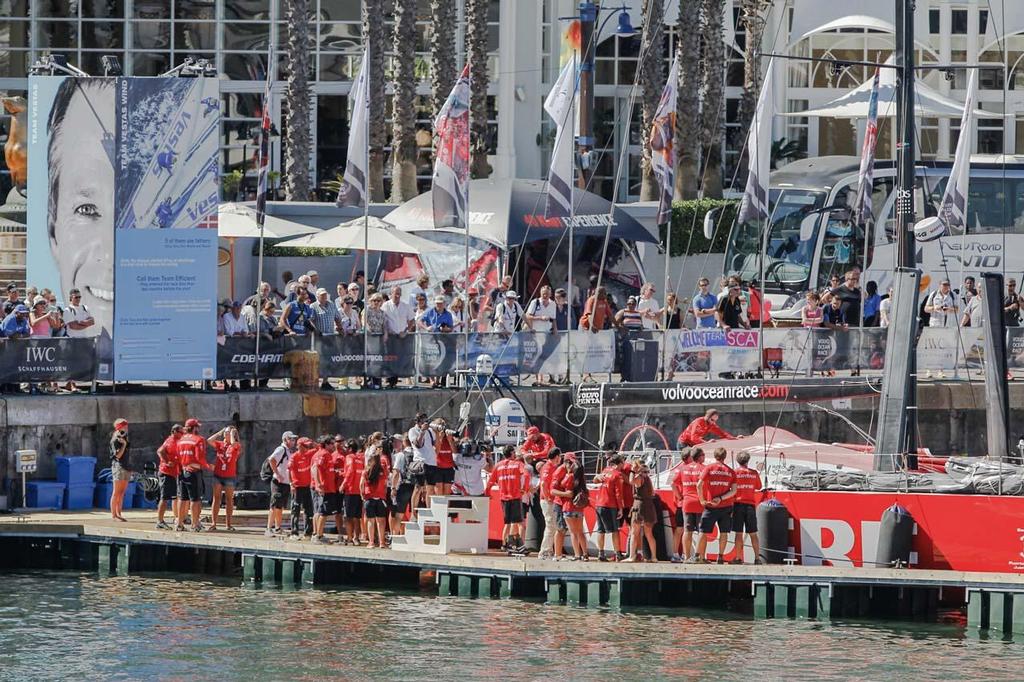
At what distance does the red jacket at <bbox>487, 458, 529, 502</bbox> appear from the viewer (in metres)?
26.4

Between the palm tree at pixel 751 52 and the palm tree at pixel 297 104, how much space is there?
33.9 feet

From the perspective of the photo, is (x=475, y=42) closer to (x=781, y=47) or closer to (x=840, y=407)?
(x=781, y=47)

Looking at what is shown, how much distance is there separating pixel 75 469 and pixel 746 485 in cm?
1018

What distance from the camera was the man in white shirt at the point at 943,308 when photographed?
120 feet

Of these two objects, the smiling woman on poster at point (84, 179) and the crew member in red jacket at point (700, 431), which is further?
the smiling woman on poster at point (84, 179)

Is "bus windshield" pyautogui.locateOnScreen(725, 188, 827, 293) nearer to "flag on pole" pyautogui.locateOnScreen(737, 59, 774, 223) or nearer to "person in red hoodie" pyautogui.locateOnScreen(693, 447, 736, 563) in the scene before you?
"flag on pole" pyautogui.locateOnScreen(737, 59, 774, 223)

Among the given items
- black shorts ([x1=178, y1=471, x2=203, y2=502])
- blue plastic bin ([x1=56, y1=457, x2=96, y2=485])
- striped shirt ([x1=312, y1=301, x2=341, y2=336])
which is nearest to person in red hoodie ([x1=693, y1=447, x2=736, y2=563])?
black shorts ([x1=178, y1=471, x2=203, y2=502])

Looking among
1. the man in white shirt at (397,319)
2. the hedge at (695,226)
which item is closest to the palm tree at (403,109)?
the hedge at (695,226)

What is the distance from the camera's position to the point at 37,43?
5109cm

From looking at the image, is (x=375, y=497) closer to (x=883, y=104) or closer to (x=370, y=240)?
(x=370, y=240)

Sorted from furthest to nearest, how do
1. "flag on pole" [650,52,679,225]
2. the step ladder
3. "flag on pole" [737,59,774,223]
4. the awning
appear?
the awning
"flag on pole" [650,52,679,225]
"flag on pole" [737,59,774,223]
the step ladder

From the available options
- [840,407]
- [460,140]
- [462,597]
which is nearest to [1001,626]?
[462,597]

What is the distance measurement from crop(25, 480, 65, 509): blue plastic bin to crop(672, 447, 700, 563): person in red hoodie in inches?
360

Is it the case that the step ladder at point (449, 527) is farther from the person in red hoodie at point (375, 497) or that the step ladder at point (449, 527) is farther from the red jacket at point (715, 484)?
the red jacket at point (715, 484)
